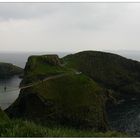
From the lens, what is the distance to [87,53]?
128375mm

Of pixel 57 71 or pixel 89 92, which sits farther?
pixel 57 71

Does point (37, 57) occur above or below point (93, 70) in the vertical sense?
above

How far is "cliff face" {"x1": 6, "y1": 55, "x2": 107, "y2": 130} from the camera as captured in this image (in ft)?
208

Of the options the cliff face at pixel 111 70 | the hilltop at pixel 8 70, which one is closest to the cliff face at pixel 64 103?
the cliff face at pixel 111 70

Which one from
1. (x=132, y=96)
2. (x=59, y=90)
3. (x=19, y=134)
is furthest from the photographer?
(x=132, y=96)

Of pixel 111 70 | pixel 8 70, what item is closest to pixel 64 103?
pixel 111 70

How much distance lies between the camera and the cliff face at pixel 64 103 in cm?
6334

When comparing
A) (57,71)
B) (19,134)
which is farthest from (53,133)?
(57,71)

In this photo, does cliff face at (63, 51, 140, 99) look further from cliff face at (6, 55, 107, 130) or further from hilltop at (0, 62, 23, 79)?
hilltop at (0, 62, 23, 79)

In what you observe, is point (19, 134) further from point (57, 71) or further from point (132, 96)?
point (132, 96)

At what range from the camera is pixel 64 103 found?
65125 mm

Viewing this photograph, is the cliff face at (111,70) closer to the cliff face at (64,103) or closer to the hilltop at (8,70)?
the cliff face at (64,103)

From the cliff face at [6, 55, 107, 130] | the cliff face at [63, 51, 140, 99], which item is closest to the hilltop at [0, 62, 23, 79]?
the cliff face at [63, 51, 140, 99]

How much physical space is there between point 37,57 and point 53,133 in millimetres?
72631
